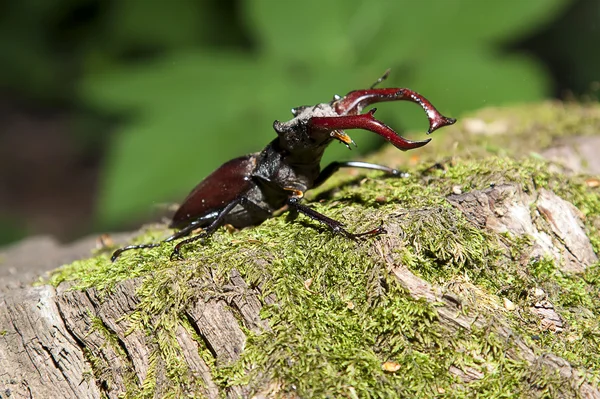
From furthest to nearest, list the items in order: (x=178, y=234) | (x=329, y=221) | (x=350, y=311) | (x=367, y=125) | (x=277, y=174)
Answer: (x=277, y=174)
(x=178, y=234)
(x=329, y=221)
(x=367, y=125)
(x=350, y=311)

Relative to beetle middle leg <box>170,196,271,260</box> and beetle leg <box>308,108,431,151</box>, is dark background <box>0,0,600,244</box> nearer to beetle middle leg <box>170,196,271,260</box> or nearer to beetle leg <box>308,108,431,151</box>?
beetle middle leg <box>170,196,271,260</box>

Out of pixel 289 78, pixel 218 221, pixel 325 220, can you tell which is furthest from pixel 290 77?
pixel 325 220

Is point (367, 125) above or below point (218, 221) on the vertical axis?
below

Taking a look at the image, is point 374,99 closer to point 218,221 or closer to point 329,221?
point 329,221

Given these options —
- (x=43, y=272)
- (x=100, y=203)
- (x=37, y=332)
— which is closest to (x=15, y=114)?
(x=100, y=203)

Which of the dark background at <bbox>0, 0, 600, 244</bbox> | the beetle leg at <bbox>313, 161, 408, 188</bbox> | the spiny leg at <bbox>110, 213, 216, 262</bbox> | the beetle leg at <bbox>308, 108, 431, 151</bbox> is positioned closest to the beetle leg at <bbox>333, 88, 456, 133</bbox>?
the beetle leg at <bbox>308, 108, 431, 151</bbox>

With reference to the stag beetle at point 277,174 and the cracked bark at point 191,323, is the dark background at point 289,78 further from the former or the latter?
the cracked bark at point 191,323

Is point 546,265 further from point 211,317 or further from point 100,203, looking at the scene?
point 100,203
